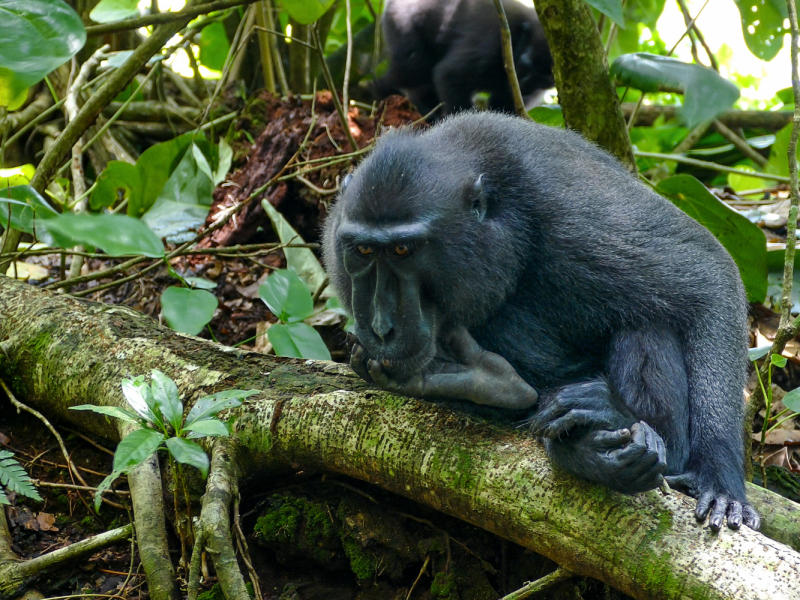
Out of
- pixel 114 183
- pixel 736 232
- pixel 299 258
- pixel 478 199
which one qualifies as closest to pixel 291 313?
pixel 478 199

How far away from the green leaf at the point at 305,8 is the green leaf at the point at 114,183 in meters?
1.47

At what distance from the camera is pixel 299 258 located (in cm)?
483

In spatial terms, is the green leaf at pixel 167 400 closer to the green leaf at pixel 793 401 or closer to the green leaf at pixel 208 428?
the green leaf at pixel 208 428

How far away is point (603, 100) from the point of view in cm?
395

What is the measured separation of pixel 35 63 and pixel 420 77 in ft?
20.5

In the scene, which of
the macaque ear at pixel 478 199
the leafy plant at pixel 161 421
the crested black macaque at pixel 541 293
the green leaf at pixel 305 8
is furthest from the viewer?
the green leaf at pixel 305 8

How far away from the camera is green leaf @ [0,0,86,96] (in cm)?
251

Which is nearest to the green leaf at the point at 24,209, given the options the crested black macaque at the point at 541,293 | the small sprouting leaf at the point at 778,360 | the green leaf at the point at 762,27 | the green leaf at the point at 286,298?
the green leaf at the point at 286,298

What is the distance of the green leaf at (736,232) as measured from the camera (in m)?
3.99

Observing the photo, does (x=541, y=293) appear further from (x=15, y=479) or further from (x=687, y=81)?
(x=15, y=479)

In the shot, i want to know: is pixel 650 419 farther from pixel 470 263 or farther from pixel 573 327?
pixel 470 263

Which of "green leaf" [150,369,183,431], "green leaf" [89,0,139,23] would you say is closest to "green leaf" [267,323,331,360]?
"green leaf" [150,369,183,431]

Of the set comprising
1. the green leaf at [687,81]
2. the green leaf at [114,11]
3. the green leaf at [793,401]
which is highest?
the green leaf at [114,11]

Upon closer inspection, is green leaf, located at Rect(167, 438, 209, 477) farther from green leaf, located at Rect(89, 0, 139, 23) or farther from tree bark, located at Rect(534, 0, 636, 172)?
tree bark, located at Rect(534, 0, 636, 172)
